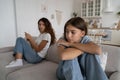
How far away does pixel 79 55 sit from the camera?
4.04 feet

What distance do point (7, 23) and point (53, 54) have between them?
230cm

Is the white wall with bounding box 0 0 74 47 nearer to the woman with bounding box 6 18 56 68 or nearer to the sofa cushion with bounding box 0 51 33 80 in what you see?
the sofa cushion with bounding box 0 51 33 80

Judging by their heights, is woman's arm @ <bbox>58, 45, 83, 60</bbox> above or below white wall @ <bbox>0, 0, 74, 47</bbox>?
below

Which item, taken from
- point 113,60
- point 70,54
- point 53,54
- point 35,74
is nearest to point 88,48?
point 70,54

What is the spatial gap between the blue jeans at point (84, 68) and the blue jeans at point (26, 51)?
3.40 feet

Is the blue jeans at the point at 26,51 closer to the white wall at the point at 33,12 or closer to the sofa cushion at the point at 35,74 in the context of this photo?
the sofa cushion at the point at 35,74

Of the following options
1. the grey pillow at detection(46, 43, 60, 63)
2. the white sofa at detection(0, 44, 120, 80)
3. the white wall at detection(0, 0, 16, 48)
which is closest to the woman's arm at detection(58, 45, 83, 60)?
the white sofa at detection(0, 44, 120, 80)

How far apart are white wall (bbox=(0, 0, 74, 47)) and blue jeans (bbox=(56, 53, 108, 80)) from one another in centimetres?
315

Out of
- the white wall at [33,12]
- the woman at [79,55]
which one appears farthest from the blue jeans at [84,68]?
the white wall at [33,12]

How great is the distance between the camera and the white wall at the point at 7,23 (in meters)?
3.87

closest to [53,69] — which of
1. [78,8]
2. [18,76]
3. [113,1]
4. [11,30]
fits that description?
[18,76]

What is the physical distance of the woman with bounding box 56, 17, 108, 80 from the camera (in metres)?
1.15

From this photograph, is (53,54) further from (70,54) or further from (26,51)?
(70,54)

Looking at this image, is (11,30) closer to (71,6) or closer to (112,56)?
(71,6)
